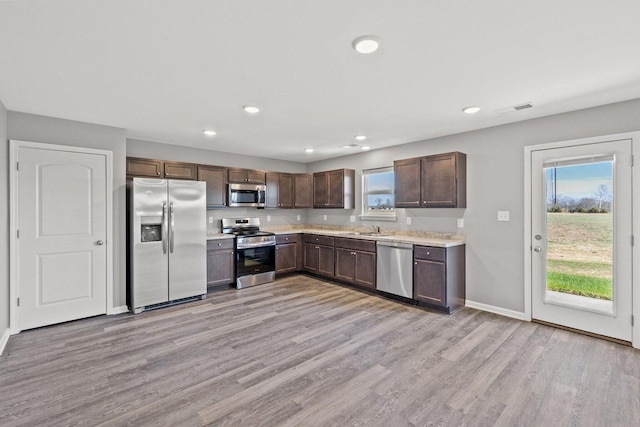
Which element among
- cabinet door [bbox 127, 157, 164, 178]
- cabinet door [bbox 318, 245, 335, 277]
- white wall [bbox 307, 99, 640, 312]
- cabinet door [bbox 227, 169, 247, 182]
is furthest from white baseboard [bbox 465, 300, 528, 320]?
cabinet door [bbox 127, 157, 164, 178]

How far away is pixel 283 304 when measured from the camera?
429 centimetres

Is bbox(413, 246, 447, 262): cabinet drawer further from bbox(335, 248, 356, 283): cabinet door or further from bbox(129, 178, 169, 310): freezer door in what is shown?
bbox(129, 178, 169, 310): freezer door

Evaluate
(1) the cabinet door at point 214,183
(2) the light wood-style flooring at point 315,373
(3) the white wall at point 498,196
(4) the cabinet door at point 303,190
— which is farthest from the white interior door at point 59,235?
(3) the white wall at point 498,196

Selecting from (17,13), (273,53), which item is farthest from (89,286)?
(273,53)

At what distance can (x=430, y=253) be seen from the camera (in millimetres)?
4039

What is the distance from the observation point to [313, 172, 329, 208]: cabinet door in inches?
241

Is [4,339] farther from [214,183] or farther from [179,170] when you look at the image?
[214,183]

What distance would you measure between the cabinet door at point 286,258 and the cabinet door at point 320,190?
1001 millimetres

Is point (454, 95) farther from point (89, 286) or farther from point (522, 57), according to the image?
point (89, 286)

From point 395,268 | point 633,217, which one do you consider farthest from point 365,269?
point 633,217

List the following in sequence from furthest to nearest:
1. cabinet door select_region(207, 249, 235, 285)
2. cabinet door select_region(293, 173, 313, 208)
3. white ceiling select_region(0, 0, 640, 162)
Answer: cabinet door select_region(293, 173, 313, 208) < cabinet door select_region(207, 249, 235, 285) < white ceiling select_region(0, 0, 640, 162)

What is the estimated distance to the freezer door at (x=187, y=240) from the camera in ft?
14.0

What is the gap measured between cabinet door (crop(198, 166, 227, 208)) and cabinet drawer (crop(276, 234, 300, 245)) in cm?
119

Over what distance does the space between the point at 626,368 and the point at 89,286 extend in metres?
5.59
